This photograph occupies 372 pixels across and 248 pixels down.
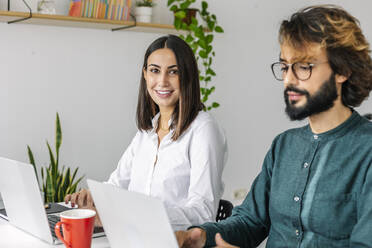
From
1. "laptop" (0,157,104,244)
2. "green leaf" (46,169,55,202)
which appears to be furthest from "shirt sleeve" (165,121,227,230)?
"green leaf" (46,169,55,202)

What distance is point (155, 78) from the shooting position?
7.09 feet

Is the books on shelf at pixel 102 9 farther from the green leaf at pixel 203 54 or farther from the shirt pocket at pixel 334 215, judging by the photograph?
the shirt pocket at pixel 334 215

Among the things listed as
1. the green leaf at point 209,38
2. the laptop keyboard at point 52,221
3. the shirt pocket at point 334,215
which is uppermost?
the green leaf at point 209,38

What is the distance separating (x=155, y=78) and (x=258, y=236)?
81cm

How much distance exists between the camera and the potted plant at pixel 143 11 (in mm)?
3438

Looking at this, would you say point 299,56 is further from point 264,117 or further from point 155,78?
point 264,117

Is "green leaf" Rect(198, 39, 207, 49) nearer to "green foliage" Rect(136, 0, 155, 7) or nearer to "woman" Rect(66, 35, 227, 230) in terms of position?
"green foliage" Rect(136, 0, 155, 7)

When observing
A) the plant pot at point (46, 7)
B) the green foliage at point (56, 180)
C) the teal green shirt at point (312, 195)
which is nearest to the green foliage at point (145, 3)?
the plant pot at point (46, 7)

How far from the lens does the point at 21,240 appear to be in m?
1.69

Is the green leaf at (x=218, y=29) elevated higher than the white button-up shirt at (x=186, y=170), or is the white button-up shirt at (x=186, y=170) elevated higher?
the green leaf at (x=218, y=29)

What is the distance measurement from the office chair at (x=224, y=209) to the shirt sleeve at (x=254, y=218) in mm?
405

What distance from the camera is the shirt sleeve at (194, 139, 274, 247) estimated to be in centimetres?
161

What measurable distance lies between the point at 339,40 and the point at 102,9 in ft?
7.05

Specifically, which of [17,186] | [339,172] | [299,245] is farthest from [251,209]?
[17,186]
